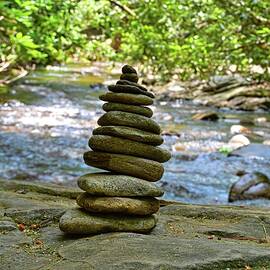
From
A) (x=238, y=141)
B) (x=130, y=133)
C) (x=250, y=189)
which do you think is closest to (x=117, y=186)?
(x=130, y=133)

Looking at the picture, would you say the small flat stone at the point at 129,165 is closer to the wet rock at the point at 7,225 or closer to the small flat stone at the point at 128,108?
the small flat stone at the point at 128,108

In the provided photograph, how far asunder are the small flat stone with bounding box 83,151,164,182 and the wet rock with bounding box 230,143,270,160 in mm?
8862

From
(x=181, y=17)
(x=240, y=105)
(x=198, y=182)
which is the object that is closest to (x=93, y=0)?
(x=181, y=17)

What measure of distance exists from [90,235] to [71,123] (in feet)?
42.3

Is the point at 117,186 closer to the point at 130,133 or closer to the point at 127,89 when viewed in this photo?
the point at 130,133

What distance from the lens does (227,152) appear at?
13.5m

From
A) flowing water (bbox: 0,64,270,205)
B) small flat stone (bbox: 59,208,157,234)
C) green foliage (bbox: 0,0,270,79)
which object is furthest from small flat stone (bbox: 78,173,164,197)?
flowing water (bbox: 0,64,270,205)

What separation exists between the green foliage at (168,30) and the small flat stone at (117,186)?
4.74m

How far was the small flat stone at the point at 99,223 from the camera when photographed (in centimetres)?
402

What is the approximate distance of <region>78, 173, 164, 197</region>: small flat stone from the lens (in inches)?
164

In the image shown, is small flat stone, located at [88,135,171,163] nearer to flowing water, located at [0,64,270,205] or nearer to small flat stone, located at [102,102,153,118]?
small flat stone, located at [102,102,153,118]

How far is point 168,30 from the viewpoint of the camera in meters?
11.8

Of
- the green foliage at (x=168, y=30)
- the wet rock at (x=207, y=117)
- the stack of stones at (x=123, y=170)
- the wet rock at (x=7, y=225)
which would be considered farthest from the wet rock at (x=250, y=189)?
the wet rock at (x=207, y=117)

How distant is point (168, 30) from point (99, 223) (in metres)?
8.36
